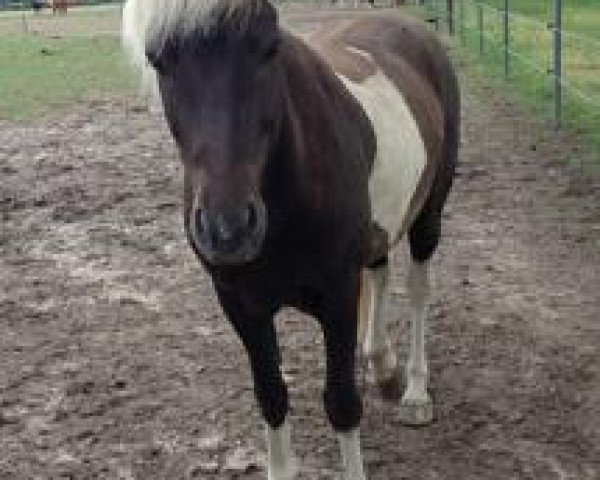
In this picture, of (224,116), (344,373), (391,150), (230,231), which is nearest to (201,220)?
(230,231)

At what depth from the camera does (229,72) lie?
2193 millimetres

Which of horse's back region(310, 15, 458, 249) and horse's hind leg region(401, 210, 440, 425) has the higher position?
horse's back region(310, 15, 458, 249)

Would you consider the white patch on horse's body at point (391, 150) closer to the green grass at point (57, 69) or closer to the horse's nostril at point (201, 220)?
the horse's nostril at point (201, 220)

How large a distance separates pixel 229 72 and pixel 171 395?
6.73ft

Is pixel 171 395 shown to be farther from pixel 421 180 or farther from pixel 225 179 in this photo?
pixel 225 179

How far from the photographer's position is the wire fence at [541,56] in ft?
27.6

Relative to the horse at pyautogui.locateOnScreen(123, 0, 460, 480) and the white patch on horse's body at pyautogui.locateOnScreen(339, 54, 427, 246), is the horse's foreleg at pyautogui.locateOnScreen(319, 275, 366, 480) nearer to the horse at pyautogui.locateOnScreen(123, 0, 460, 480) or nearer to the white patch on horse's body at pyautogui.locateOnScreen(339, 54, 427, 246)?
the horse at pyautogui.locateOnScreen(123, 0, 460, 480)

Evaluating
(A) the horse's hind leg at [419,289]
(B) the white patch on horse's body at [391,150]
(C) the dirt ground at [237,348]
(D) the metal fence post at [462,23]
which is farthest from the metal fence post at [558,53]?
(D) the metal fence post at [462,23]

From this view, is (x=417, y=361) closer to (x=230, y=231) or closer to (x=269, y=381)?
(x=269, y=381)

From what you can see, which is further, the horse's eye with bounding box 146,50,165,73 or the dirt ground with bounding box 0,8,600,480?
the dirt ground with bounding box 0,8,600,480

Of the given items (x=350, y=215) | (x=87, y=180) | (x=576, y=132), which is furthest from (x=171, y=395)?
(x=576, y=132)

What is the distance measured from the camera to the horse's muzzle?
2.14 m

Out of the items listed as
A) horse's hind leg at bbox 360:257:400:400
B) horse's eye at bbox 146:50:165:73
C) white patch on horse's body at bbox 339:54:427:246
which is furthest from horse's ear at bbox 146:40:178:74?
horse's hind leg at bbox 360:257:400:400

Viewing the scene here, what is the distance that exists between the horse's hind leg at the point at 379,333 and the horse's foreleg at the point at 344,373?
0.66 meters
